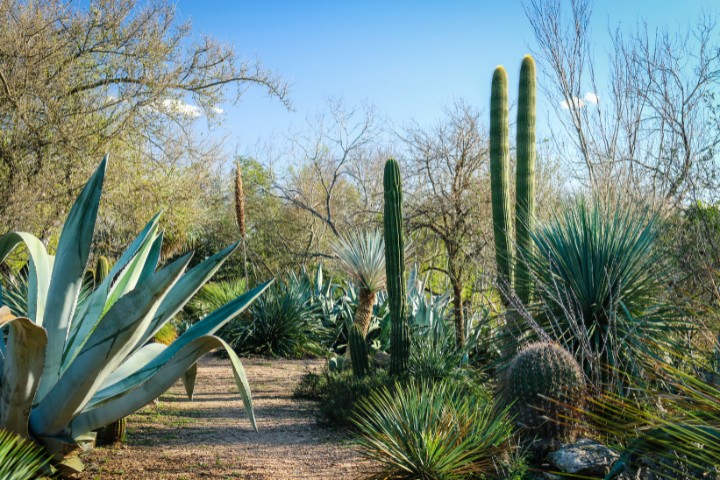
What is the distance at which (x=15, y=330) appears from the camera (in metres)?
3.34

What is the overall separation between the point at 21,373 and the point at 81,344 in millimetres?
643

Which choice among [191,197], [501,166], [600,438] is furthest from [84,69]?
[600,438]

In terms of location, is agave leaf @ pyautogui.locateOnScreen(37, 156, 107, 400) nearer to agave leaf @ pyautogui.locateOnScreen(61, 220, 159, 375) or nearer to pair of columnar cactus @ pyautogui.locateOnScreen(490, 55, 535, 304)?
agave leaf @ pyautogui.locateOnScreen(61, 220, 159, 375)

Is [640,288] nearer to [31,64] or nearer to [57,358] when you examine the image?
[57,358]

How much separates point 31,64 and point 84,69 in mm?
1750

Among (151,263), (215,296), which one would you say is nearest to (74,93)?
Answer: (215,296)

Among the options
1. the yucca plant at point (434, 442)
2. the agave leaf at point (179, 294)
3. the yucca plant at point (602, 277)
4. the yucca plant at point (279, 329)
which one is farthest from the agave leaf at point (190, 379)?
the yucca plant at point (279, 329)

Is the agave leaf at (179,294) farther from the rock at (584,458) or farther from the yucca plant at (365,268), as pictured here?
the yucca plant at (365,268)

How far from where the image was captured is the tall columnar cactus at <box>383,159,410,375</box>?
7.38 metres

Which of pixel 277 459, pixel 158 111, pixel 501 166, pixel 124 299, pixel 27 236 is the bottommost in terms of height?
pixel 277 459

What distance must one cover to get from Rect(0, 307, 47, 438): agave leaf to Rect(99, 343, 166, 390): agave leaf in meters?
0.58

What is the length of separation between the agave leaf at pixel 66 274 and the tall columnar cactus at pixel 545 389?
3.18 meters

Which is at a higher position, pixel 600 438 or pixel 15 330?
pixel 15 330

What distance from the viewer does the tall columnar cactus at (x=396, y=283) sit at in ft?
24.2
